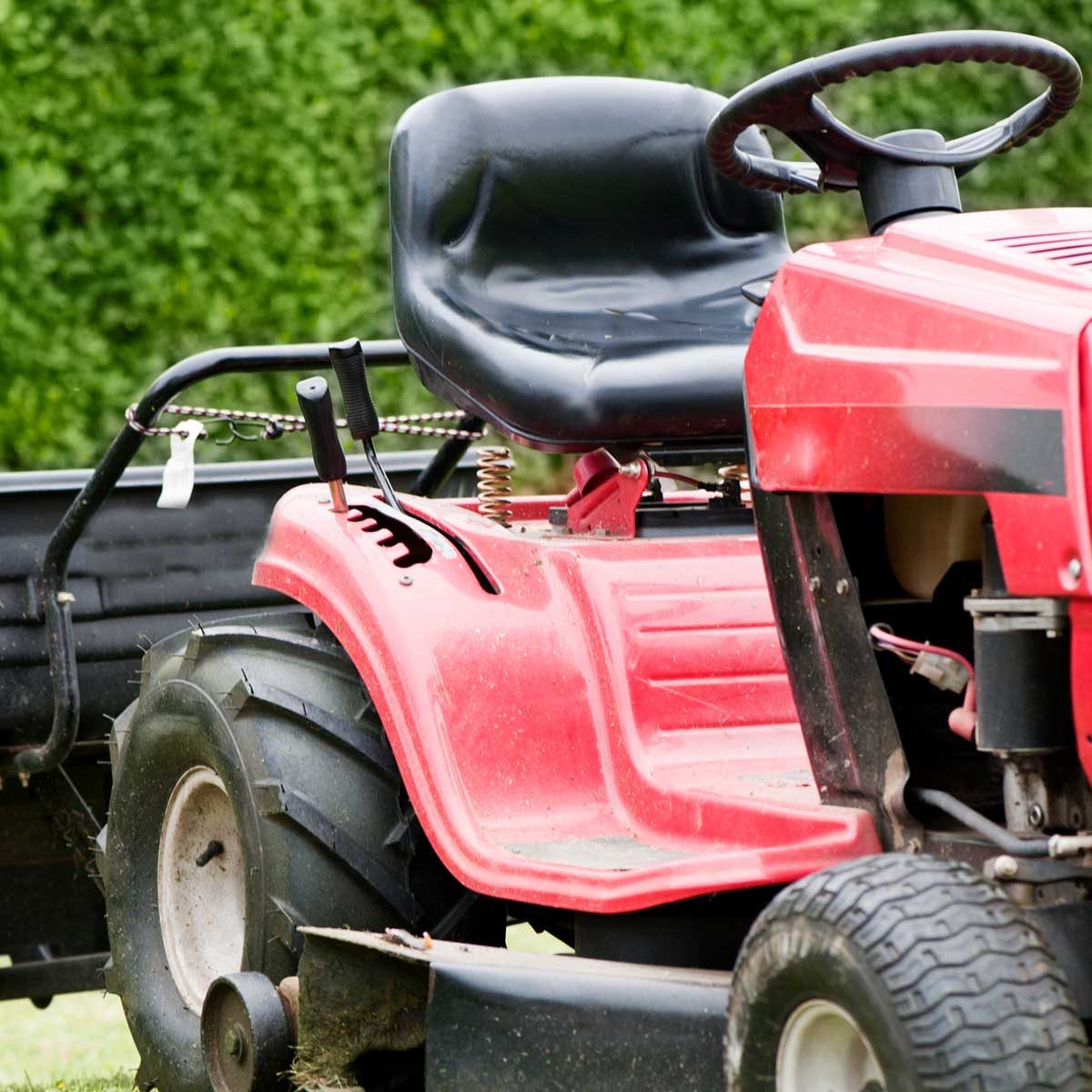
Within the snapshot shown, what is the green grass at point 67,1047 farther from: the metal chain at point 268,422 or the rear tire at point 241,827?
the metal chain at point 268,422

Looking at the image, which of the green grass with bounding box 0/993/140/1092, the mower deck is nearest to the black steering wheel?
the mower deck

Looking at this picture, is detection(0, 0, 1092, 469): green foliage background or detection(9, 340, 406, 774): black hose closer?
detection(9, 340, 406, 774): black hose

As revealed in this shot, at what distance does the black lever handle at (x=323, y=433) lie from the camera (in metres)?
3.25

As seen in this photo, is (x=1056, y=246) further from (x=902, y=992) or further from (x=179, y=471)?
(x=179, y=471)

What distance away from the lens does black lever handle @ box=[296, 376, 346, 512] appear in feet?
10.7

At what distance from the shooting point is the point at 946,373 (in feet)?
7.51

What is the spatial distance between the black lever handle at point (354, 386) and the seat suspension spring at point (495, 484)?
0.97 feet

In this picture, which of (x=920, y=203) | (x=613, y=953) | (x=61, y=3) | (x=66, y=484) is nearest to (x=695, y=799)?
(x=613, y=953)

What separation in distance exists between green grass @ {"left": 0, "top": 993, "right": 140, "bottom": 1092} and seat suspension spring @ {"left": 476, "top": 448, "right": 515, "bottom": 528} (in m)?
1.49

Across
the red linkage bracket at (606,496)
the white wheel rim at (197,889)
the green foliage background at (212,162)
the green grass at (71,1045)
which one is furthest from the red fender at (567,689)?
the green foliage background at (212,162)

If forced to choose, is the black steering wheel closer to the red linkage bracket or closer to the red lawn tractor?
the red lawn tractor

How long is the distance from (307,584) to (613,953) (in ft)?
2.82

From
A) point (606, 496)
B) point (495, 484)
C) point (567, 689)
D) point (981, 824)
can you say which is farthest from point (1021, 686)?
point (495, 484)

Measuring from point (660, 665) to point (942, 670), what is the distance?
67 cm
